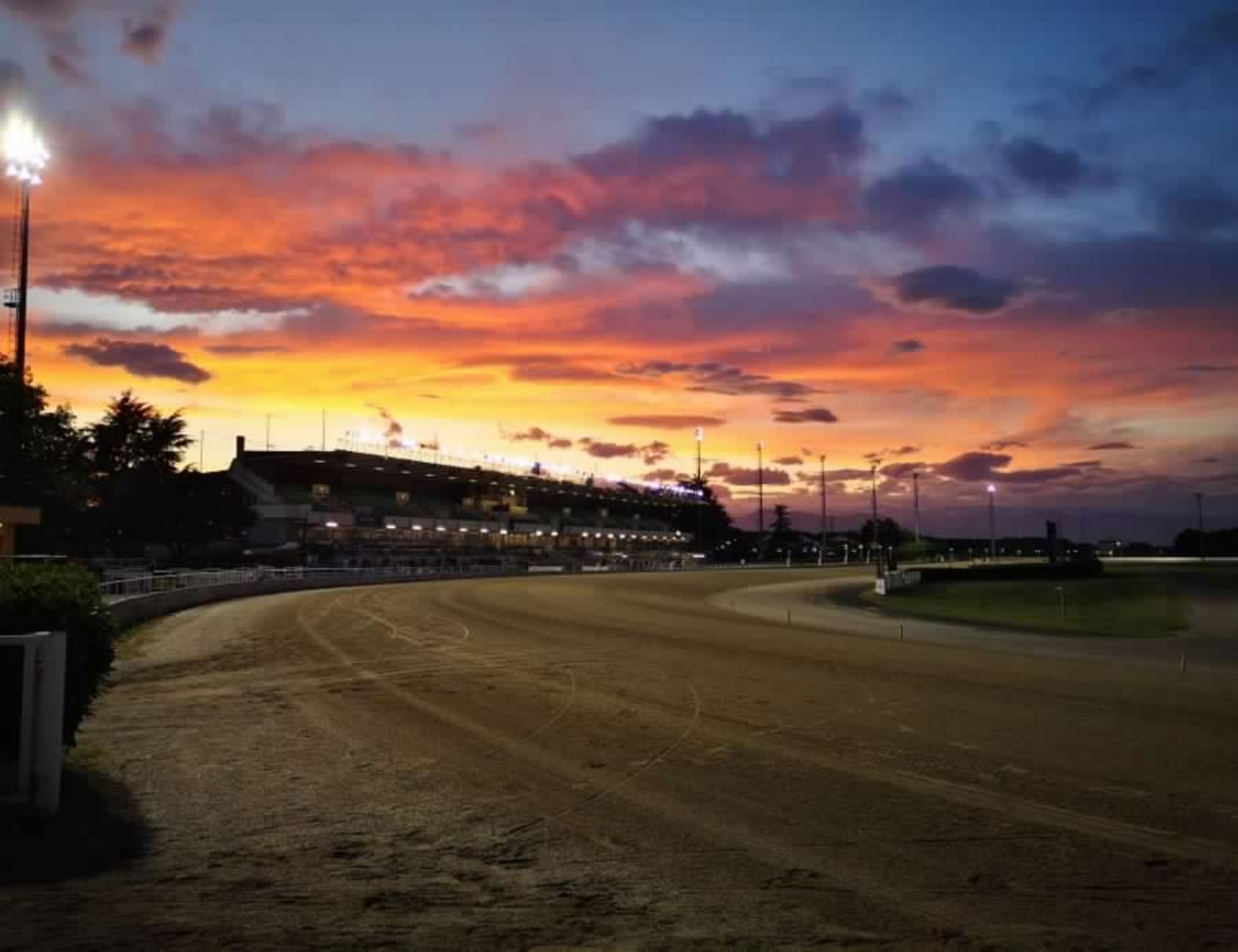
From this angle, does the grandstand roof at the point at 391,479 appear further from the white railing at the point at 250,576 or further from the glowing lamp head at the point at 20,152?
the glowing lamp head at the point at 20,152

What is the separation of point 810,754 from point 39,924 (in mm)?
6996

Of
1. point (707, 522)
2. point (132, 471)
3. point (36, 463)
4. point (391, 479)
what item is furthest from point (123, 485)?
point (707, 522)

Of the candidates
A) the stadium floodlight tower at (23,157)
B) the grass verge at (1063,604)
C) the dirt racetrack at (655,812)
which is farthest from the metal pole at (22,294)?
the grass verge at (1063,604)

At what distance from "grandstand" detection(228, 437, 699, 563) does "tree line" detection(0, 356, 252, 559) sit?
8.00 meters

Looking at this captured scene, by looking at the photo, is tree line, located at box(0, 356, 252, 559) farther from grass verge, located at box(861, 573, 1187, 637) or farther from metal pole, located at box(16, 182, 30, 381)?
grass verge, located at box(861, 573, 1187, 637)

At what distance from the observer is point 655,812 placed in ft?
25.5

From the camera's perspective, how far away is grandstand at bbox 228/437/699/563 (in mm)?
88438

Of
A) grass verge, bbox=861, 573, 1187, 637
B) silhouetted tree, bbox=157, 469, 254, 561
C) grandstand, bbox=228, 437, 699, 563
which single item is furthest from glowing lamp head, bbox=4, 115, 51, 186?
grandstand, bbox=228, 437, 699, 563

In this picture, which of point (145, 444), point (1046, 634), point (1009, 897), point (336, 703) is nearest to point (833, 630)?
point (1046, 634)

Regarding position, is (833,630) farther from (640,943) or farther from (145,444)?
(145,444)

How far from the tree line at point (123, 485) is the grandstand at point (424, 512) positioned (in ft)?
26.2

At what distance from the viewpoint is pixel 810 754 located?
396 inches

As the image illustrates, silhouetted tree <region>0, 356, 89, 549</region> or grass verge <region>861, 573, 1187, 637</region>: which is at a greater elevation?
silhouetted tree <region>0, 356, 89, 549</region>

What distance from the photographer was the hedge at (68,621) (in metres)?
8.60
